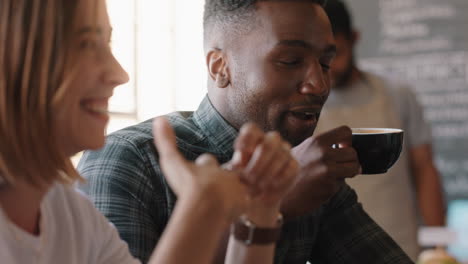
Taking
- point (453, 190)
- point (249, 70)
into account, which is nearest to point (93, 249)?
point (249, 70)

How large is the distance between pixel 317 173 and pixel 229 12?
→ 1.64 feet

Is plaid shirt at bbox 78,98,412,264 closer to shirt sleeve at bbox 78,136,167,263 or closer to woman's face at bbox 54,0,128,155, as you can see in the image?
shirt sleeve at bbox 78,136,167,263

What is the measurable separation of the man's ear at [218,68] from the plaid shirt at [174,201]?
6cm

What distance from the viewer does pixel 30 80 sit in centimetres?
72

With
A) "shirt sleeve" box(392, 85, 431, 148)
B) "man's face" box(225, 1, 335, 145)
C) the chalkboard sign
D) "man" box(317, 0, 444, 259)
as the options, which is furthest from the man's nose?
the chalkboard sign

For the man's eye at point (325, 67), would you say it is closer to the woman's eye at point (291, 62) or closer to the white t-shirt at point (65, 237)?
the woman's eye at point (291, 62)

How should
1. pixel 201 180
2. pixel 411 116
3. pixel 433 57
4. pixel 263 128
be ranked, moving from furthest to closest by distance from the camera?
pixel 433 57
pixel 411 116
pixel 263 128
pixel 201 180

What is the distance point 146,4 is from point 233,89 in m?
2.36

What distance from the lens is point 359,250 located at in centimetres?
132

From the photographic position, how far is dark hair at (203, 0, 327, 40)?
1.34 m

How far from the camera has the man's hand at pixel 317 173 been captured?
1029mm

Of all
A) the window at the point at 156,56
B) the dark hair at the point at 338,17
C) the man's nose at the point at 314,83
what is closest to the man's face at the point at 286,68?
the man's nose at the point at 314,83

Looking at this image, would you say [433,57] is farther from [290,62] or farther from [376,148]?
[376,148]

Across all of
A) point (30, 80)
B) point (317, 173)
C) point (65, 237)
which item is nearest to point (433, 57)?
point (317, 173)
